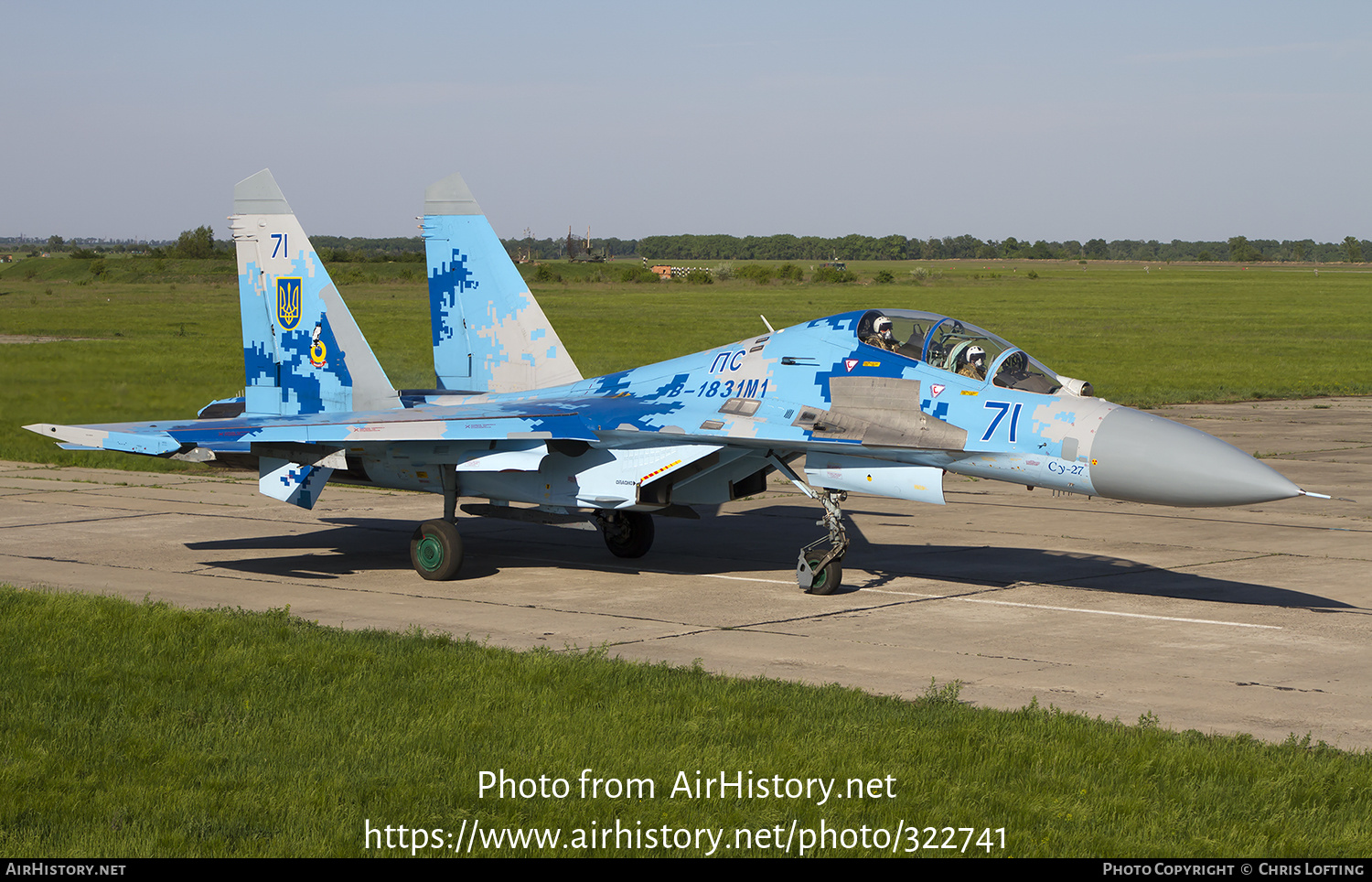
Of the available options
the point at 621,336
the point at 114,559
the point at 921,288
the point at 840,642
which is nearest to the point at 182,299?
the point at 621,336

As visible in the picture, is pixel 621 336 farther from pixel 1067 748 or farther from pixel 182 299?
pixel 1067 748

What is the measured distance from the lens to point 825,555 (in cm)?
1386

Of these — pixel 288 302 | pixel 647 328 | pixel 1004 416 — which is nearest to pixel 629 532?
pixel 288 302

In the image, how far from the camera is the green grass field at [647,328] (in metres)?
23.9

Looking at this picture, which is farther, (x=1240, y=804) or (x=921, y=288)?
(x=921, y=288)

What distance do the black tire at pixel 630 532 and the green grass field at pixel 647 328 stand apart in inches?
354

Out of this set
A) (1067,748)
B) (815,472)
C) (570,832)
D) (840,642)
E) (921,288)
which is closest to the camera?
(570,832)

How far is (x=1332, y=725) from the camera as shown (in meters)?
9.30

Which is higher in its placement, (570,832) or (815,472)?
(815,472)

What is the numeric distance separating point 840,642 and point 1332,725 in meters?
4.00

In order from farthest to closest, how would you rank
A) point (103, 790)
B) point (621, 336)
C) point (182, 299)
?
1. point (182, 299)
2. point (621, 336)
3. point (103, 790)

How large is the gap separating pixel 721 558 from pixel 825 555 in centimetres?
269

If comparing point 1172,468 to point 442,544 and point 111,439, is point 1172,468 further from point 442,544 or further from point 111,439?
point 111,439

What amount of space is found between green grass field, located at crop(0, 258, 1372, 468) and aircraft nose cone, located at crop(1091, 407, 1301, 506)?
1528 cm
